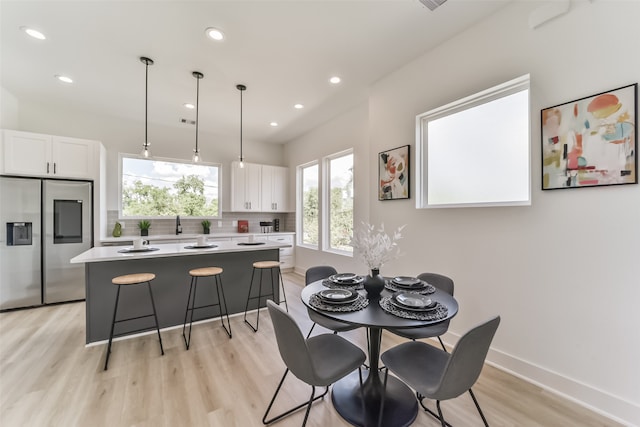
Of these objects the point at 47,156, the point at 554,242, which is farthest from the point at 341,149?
the point at 47,156

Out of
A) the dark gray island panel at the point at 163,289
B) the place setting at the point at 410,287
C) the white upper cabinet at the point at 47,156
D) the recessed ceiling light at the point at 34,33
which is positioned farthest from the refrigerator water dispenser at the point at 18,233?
the place setting at the point at 410,287

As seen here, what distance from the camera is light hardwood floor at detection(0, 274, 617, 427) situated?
1648mm

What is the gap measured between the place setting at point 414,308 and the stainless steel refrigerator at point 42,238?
4.49m

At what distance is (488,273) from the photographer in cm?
228

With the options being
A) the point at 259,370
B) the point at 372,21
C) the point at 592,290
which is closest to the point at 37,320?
the point at 259,370

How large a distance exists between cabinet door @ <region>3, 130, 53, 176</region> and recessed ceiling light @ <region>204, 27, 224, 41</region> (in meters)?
3.09

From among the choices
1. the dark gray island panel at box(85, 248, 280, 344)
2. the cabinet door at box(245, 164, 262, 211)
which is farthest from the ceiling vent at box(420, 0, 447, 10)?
the cabinet door at box(245, 164, 262, 211)

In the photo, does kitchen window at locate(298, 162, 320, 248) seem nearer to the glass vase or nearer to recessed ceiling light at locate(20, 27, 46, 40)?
the glass vase

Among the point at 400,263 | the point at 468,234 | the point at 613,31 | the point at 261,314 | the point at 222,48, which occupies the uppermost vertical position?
the point at 222,48

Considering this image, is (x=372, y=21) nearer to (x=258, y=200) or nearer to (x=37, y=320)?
(x=258, y=200)

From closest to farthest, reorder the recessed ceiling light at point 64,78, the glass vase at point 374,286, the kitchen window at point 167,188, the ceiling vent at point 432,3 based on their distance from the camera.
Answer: the glass vase at point 374,286
the ceiling vent at point 432,3
the recessed ceiling light at point 64,78
the kitchen window at point 167,188

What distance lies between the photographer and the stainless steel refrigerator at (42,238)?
3.36 m

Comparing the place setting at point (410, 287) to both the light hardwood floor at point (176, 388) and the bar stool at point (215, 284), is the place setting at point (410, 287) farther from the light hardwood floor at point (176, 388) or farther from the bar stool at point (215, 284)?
the bar stool at point (215, 284)

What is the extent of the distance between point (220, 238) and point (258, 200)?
1208 mm
